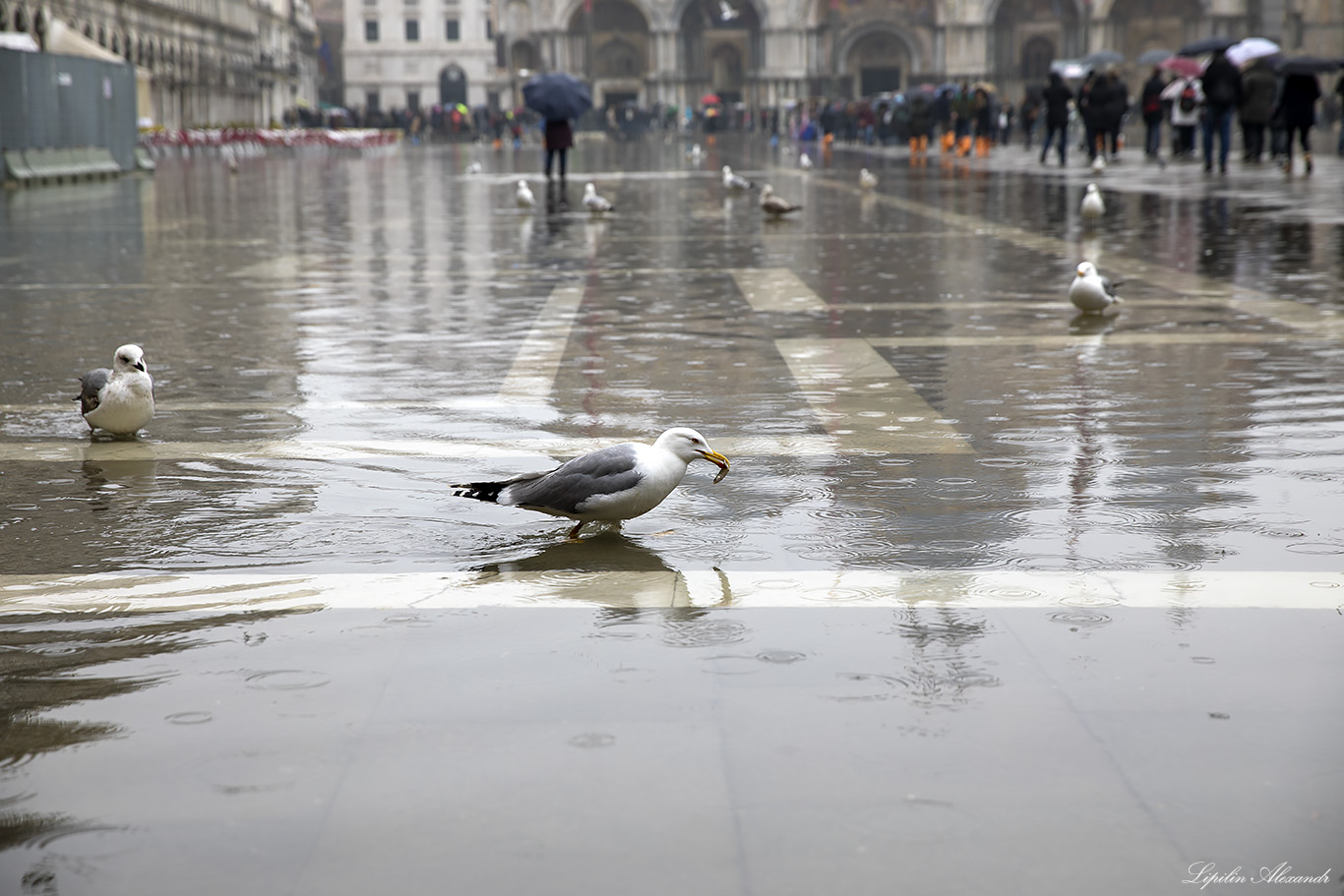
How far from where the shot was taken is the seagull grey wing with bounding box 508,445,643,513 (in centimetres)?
455

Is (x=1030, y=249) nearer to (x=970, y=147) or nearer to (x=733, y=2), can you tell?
(x=970, y=147)

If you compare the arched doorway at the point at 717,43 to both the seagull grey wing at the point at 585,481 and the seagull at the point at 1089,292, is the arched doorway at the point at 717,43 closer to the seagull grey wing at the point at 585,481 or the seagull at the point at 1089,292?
the seagull at the point at 1089,292

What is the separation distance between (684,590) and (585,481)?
55 centimetres

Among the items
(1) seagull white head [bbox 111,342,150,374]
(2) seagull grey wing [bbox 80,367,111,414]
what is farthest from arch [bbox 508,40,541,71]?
(1) seagull white head [bbox 111,342,150,374]

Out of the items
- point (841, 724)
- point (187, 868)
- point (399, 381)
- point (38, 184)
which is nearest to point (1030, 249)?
point (399, 381)

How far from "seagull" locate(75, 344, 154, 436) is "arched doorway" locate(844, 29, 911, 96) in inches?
3204

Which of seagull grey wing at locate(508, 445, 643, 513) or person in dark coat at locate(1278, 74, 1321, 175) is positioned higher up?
person in dark coat at locate(1278, 74, 1321, 175)

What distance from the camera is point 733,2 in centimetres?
8731

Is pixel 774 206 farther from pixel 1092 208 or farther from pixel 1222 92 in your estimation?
pixel 1222 92

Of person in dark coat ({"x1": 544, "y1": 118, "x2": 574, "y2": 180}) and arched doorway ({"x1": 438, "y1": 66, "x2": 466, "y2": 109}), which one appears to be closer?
person in dark coat ({"x1": 544, "y1": 118, "x2": 574, "y2": 180})

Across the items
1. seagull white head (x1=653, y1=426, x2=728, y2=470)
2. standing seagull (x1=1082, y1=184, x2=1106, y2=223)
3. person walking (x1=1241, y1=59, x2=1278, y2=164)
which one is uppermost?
person walking (x1=1241, y1=59, x2=1278, y2=164)

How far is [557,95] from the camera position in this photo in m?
24.5

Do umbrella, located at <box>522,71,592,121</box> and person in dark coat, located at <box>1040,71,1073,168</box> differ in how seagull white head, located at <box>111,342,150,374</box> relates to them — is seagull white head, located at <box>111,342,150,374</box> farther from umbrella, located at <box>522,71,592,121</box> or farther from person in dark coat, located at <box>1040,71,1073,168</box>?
person in dark coat, located at <box>1040,71,1073,168</box>

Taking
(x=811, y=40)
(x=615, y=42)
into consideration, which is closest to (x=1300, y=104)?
(x=811, y=40)
